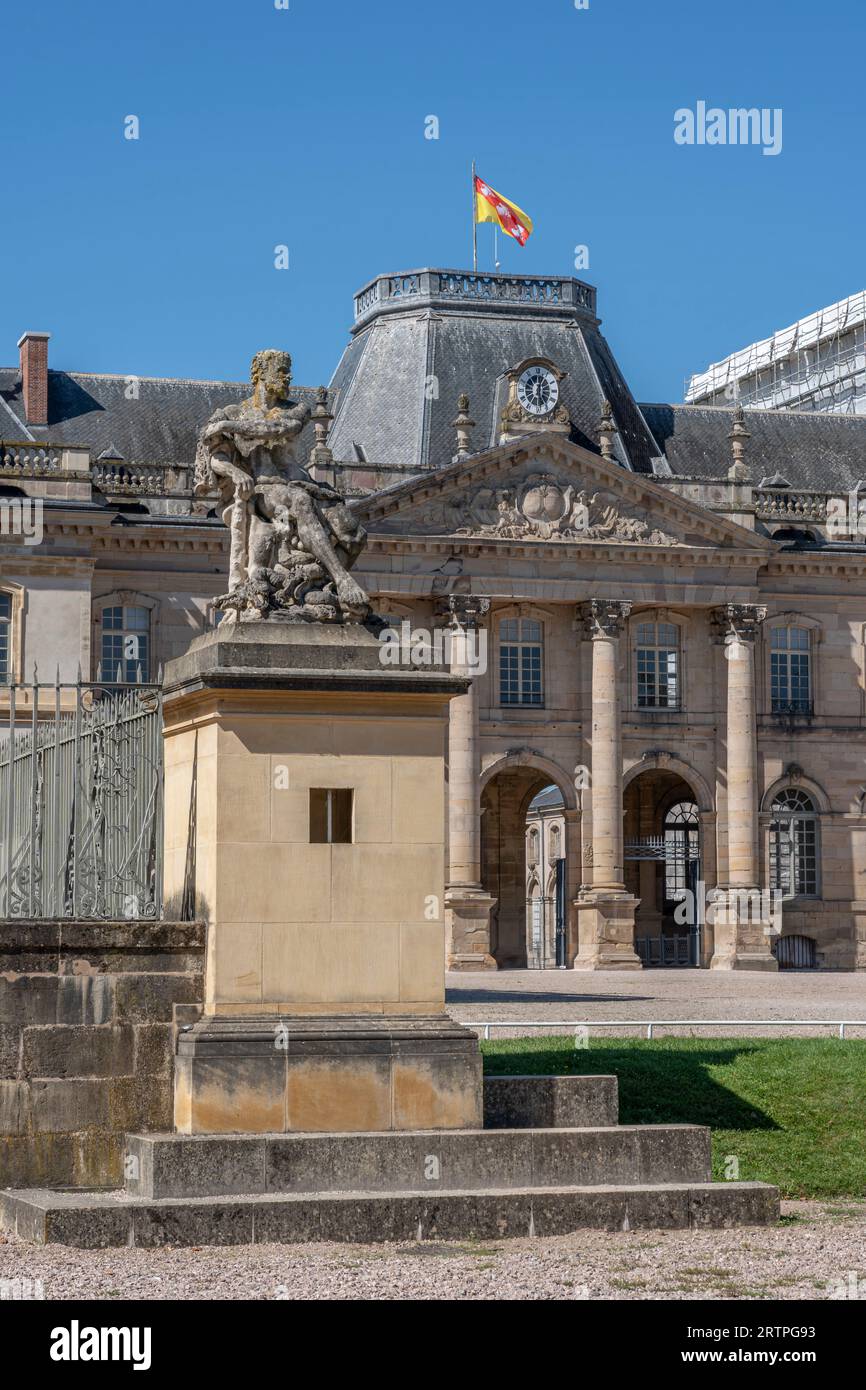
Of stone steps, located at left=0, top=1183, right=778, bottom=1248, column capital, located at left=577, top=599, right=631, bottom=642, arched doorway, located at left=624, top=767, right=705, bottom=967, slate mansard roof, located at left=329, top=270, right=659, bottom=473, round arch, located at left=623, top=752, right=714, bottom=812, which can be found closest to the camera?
stone steps, located at left=0, top=1183, right=778, bottom=1248

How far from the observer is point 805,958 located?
59750 mm

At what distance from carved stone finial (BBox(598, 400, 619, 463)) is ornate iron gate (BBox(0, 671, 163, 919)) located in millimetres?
44038

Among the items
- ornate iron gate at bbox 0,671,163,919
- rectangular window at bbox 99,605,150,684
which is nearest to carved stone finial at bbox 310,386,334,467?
rectangular window at bbox 99,605,150,684

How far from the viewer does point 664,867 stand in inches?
→ 2468

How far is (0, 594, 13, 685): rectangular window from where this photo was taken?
53281 millimetres

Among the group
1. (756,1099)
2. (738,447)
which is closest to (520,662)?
(738,447)

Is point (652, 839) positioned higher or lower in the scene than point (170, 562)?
lower

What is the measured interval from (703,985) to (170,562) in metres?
18.0

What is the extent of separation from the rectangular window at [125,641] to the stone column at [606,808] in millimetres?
11126

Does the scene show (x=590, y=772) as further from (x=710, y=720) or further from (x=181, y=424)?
(x=181, y=424)

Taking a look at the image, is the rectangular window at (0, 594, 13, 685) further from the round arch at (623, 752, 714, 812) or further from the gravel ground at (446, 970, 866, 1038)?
the round arch at (623, 752, 714, 812)

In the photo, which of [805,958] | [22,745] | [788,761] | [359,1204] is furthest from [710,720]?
[359,1204]

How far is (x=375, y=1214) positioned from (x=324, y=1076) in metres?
1.20

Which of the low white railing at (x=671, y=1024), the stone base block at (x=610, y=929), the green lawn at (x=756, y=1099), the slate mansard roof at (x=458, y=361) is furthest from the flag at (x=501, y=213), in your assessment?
the green lawn at (x=756, y=1099)
